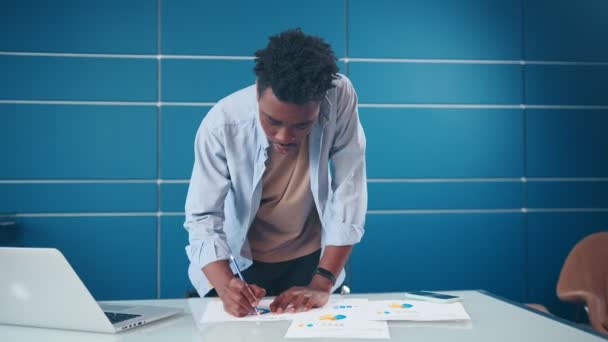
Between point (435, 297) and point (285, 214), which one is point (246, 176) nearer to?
point (285, 214)

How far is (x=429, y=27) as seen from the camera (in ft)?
12.6

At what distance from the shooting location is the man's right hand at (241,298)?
4.94ft

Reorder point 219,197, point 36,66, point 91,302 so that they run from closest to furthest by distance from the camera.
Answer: point 91,302 → point 219,197 → point 36,66

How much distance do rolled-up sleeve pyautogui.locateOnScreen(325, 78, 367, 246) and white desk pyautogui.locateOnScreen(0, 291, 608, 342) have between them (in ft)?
1.79

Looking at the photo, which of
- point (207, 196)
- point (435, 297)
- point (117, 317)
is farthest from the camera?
point (207, 196)

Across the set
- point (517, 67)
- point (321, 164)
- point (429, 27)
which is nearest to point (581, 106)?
point (517, 67)

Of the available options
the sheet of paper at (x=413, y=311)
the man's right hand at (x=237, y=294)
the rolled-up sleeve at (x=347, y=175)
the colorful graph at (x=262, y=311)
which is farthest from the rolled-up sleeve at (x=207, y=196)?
the sheet of paper at (x=413, y=311)

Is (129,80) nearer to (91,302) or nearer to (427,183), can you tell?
(427,183)

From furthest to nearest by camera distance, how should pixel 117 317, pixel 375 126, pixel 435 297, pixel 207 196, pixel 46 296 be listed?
pixel 375 126 → pixel 207 196 → pixel 435 297 → pixel 117 317 → pixel 46 296

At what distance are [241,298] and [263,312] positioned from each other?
0.07 m

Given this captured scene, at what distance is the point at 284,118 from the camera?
159cm

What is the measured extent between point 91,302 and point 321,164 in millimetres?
879

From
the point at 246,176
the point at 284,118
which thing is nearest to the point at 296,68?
the point at 284,118

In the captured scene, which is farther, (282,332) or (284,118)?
(284,118)
